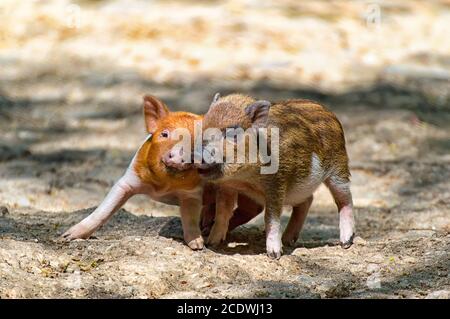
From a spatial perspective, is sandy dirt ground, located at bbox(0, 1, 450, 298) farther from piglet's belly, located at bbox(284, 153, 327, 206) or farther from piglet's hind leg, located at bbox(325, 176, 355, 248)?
piglet's belly, located at bbox(284, 153, 327, 206)

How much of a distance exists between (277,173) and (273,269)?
24.9 inches

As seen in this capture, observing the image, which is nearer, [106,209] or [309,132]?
[106,209]

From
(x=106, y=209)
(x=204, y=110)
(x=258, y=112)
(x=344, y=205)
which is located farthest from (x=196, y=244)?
(x=204, y=110)

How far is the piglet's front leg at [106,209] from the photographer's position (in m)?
5.84

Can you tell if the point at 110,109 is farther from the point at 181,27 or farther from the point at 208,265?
the point at 208,265

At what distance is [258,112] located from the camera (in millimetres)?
5738

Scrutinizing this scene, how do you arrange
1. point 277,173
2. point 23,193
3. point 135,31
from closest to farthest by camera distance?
point 277,173 < point 23,193 < point 135,31

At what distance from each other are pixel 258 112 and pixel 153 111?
722mm

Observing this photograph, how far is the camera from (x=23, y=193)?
799cm

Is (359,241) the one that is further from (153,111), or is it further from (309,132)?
(153,111)

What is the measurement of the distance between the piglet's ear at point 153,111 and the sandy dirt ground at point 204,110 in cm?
74

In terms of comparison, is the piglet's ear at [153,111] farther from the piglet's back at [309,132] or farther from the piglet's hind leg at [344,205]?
the piglet's hind leg at [344,205]

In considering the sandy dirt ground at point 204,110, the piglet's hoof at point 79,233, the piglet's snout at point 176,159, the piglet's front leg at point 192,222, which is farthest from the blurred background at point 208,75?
the piglet's snout at point 176,159
